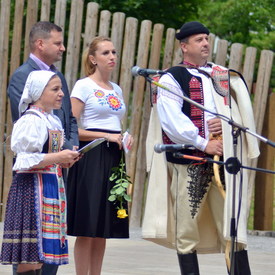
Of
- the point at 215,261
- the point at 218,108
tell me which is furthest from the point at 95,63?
the point at 215,261

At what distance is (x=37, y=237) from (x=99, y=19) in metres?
5.80

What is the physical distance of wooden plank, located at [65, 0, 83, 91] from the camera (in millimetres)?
11148

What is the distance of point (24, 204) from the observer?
240 inches

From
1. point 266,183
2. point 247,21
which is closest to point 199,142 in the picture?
point 266,183

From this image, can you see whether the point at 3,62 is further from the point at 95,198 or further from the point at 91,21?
the point at 95,198

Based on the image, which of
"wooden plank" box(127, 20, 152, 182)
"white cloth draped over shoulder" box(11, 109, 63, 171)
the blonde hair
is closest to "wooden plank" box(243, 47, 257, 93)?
"wooden plank" box(127, 20, 152, 182)

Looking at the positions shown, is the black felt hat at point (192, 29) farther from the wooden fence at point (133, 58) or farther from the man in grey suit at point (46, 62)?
the wooden fence at point (133, 58)

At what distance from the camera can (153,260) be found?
9000 millimetres

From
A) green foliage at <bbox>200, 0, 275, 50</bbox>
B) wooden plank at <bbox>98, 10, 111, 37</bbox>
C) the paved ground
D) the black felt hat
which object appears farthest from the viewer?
green foliage at <bbox>200, 0, 275, 50</bbox>

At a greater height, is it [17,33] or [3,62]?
[17,33]

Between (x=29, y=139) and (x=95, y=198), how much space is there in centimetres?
127

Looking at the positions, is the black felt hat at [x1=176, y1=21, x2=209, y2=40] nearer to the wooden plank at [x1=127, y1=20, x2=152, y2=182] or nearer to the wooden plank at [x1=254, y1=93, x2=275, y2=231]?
the wooden plank at [x1=127, y1=20, x2=152, y2=182]

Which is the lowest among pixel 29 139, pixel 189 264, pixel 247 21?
pixel 189 264

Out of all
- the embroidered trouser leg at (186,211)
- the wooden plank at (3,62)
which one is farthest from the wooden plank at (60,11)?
the embroidered trouser leg at (186,211)
